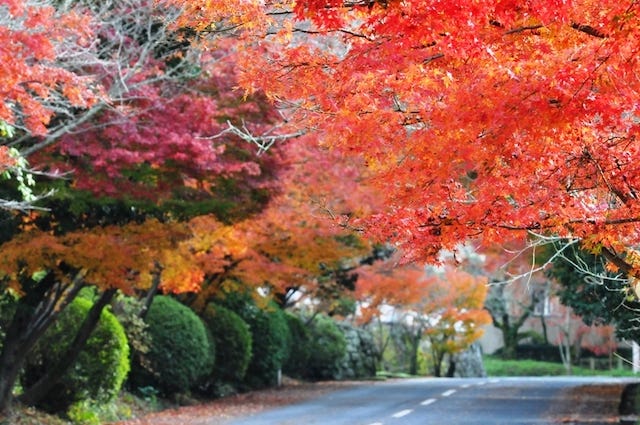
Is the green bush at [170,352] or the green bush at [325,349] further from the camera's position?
the green bush at [325,349]

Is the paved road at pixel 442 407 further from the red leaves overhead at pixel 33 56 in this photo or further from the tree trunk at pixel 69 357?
the red leaves overhead at pixel 33 56

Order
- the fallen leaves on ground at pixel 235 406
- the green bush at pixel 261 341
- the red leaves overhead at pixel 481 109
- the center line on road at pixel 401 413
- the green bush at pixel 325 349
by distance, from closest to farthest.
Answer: the red leaves overhead at pixel 481 109 → the center line on road at pixel 401 413 → the fallen leaves on ground at pixel 235 406 → the green bush at pixel 261 341 → the green bush at pixel 325 349

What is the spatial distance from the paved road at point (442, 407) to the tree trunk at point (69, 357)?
298 centimetres

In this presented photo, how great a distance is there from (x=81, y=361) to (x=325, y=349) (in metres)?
15.2

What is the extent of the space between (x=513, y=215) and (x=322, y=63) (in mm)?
1932

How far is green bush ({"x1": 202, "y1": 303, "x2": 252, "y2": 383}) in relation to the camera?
77.1 ft

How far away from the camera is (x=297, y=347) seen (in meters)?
29.6

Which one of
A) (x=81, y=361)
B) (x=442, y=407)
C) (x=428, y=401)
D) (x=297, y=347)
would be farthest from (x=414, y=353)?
(x=81, y=361)

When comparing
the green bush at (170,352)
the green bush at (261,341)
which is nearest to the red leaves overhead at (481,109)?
the green bush at (170,352)

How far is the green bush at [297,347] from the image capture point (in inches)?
1163

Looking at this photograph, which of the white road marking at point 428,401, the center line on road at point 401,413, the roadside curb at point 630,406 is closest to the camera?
the roadside curb at point 630,406

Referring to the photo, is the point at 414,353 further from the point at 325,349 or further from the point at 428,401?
the point at 428,401

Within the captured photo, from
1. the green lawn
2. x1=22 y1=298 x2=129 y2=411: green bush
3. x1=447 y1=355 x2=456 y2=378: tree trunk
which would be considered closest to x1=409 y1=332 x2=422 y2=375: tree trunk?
x1=447 y1=355 x2=456 y2=378: tree trunk

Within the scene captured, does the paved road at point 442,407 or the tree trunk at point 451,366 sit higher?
the tree trunk at point 451,366
